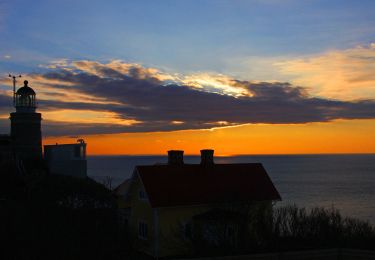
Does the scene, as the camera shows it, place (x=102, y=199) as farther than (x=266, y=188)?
Yes

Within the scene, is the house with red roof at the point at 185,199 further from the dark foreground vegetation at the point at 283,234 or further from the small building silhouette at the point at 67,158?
the small building silhouette at the point at 67,158

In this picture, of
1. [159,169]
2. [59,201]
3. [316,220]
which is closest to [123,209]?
[159,169]

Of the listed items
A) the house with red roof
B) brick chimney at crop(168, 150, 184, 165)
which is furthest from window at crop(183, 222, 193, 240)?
brick chimney at crop(168, 150, 184, 165)

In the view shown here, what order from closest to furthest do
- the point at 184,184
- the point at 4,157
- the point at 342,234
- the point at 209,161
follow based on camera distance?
the point at 342,234, the point at 184,184, the point at 209,161, the point at 4,157

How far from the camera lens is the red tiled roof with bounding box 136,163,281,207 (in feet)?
88.4

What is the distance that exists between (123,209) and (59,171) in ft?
65.0

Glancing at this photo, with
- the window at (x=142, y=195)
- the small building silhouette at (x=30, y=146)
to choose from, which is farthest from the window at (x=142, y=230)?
the small building silhouette at (x=30, y=146)

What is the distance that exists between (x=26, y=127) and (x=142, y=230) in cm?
2544

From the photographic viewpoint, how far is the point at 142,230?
1115 inches

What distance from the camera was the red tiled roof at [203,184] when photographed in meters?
26.9

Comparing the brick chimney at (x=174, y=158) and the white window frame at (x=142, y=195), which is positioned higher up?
the brick chimney at (x=174, y=158)

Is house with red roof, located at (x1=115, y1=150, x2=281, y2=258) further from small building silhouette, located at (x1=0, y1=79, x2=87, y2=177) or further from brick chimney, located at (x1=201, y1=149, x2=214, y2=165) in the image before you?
small building silhouette, located at (x1=0, y1=79, x2=87, y2=177)

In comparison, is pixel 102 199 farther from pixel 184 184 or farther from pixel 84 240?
pixel 84 240

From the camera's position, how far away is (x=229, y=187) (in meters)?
28.7
